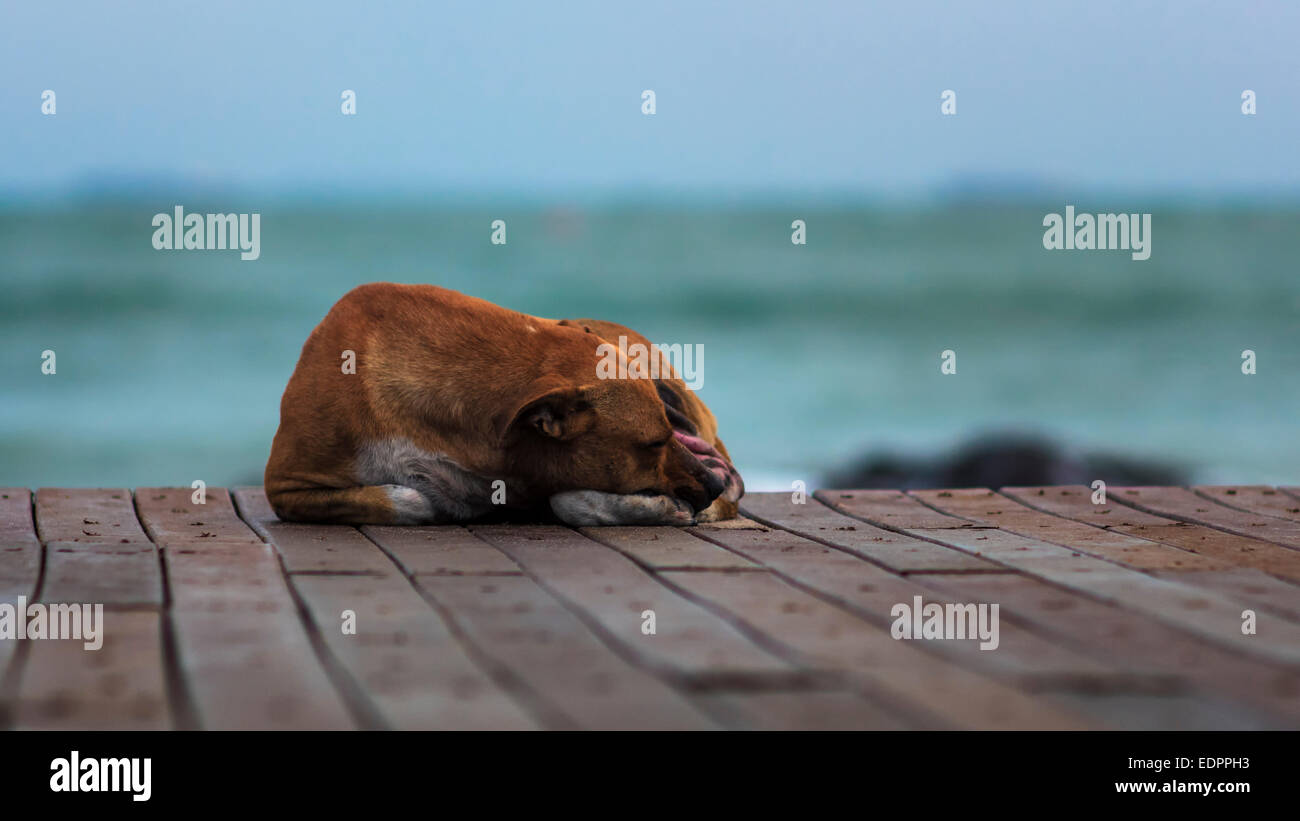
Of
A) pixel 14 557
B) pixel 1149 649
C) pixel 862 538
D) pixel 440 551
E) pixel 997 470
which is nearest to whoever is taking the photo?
pixel 1149 649

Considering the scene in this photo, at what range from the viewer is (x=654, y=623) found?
345cm

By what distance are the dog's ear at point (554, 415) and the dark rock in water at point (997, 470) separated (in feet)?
14.9

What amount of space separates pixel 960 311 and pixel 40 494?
64.0ft

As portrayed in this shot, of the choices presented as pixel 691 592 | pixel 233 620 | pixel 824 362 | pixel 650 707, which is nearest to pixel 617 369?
pixel 691 592

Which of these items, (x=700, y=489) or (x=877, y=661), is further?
(x=700, y=489)

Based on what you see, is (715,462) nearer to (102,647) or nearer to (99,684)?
(102,647)

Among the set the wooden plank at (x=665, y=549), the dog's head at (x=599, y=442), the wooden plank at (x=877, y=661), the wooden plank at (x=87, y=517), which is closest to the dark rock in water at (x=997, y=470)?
the dog's head at (x=599, y=442)

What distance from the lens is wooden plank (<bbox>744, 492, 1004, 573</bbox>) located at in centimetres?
430

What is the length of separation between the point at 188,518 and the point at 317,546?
42.4 inches

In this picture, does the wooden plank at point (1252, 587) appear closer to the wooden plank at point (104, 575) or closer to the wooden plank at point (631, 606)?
the wooden plank at point (631, 606)

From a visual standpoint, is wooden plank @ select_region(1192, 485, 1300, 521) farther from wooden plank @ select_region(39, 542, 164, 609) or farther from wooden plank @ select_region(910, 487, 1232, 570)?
wooden plank @ select_region(39, 542, 164, 609)

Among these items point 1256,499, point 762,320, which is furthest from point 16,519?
point 762,320

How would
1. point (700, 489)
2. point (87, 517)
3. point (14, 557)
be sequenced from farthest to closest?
point (87, 517), point (700, 489), point (14, 557)
